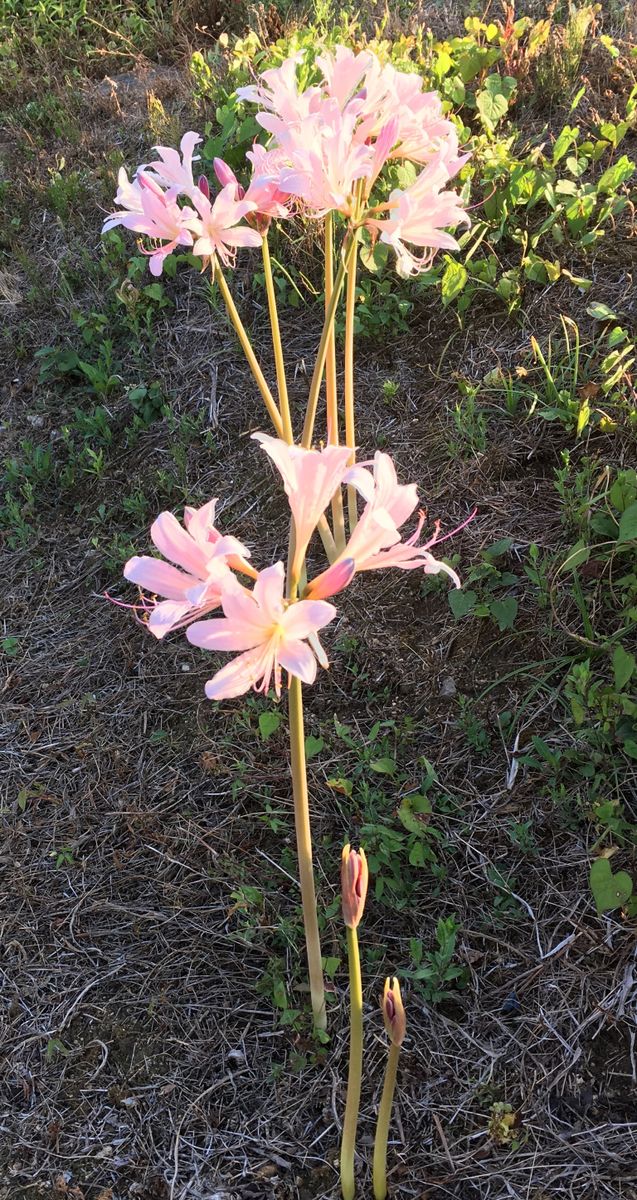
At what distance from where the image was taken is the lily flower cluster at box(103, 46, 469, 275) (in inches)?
65.8

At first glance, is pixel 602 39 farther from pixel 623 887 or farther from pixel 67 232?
pixel 623 887

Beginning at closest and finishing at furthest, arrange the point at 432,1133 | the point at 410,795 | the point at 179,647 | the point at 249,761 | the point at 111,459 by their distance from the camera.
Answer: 1. the point at 432,1133
2. the point at 410,795
3. the point at 249,761
4. the point at 179,647
5. the point at 111,459

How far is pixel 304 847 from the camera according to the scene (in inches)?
64.4

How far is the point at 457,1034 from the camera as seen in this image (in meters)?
1.87

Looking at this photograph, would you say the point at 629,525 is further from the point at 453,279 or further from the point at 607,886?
the point at 453,279

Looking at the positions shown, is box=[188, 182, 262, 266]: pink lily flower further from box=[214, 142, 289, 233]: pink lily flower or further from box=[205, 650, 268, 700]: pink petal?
box=[205, 650, 268, 700]: pink petal

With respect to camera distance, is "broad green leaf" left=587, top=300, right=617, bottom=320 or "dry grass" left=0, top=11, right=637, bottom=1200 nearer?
"dry grass" left=0, top=11, right=637, bottom=1200

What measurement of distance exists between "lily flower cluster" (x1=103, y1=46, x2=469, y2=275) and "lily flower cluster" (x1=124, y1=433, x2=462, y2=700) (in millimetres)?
693

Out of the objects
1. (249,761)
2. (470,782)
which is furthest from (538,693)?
(249,761)


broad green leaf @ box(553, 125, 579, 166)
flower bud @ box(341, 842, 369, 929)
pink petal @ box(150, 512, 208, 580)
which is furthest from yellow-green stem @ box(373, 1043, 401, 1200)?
broad green leaf @ box(553, 125, 579, 166)

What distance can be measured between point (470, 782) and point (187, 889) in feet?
2.48

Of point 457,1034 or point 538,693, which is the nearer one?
point 457,1034

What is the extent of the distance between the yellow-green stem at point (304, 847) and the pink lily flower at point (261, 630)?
107 mm

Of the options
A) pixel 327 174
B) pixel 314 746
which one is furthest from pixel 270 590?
pixel 314 746
